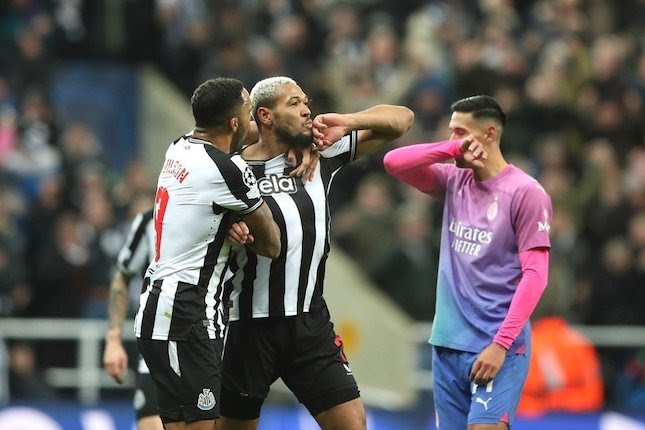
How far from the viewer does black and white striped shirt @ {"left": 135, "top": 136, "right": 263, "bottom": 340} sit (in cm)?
744

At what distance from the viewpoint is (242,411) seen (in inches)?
316

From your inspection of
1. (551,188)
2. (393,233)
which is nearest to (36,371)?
(393,233)

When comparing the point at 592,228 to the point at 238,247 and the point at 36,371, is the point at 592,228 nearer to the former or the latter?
the point at 36,371

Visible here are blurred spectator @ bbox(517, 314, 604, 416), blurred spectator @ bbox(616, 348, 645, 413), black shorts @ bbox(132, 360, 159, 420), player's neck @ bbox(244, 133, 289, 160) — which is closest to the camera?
player's neck @ bbox(244, 133, 289, 160)

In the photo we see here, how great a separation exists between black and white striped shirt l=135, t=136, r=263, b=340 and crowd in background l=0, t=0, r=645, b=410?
5870 millimetres

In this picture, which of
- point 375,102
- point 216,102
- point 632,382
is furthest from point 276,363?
point 375,102

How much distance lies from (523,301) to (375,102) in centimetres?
798

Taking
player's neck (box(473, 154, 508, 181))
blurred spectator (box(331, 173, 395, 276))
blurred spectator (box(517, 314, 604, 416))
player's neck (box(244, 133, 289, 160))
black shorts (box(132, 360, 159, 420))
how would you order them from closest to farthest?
player's neck (box(244, 133, 289, 160)), player's neck (box(473, 154, 508, 181)), black shorts (box(132, 360, 159, 420)), blurred spectator (box(517, 314, 604, 416)), blurred spectator (box(331, 173, 395, 276))

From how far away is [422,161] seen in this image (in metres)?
8.43

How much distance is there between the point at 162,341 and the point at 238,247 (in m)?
0.65

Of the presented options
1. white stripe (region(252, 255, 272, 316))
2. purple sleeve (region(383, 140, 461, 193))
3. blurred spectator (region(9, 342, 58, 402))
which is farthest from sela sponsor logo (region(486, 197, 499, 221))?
blurred spectator (region(9, 342, 58, 402))

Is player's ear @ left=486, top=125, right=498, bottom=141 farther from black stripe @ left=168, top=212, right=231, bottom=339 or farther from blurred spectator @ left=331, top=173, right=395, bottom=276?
blurred spectator @ left=331, top=173, right=395, bottom=276

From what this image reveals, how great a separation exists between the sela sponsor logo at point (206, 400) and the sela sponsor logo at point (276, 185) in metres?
1.15

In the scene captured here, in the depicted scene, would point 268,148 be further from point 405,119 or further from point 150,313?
point 150,313
